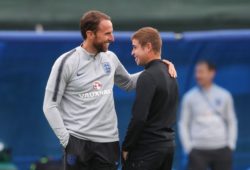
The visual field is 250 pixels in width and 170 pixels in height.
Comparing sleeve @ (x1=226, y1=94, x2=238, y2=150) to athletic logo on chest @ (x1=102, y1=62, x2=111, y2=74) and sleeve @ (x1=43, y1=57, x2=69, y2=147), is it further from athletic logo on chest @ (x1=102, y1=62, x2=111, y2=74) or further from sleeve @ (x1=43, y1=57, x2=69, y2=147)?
sleeve @ (x1=43, y1=57, x2=69, y2=147)

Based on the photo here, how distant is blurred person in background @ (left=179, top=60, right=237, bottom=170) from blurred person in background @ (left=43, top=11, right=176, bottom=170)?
2.27 metres

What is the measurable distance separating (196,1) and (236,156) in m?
2.34

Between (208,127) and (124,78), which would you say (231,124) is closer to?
(208,127)

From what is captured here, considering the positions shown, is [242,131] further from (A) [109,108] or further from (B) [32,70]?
(A) [109,108]

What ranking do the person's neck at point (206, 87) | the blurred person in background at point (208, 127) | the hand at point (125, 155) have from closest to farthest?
the hand at point (125, 155) < the blurred person in background at point (208, 127) < the person's neck at point (206, 87)

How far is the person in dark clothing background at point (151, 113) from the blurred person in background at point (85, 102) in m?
0.18

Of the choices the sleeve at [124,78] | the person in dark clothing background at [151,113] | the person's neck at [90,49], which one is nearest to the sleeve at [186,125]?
the sleeve at [124,78]

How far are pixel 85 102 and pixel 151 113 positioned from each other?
473 mm

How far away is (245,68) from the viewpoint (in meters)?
8.05

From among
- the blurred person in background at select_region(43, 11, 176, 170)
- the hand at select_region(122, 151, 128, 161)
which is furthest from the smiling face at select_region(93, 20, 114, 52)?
the hand at select_region(122, 151, 128, 161)

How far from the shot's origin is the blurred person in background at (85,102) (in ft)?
16.9

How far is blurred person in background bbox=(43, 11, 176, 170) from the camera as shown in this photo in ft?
16.9

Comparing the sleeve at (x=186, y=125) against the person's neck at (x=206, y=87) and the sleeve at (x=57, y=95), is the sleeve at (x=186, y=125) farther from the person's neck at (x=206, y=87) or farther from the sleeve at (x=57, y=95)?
the sleeve at (x=57, y=95)

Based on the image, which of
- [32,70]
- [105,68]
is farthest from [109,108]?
[32,70]
